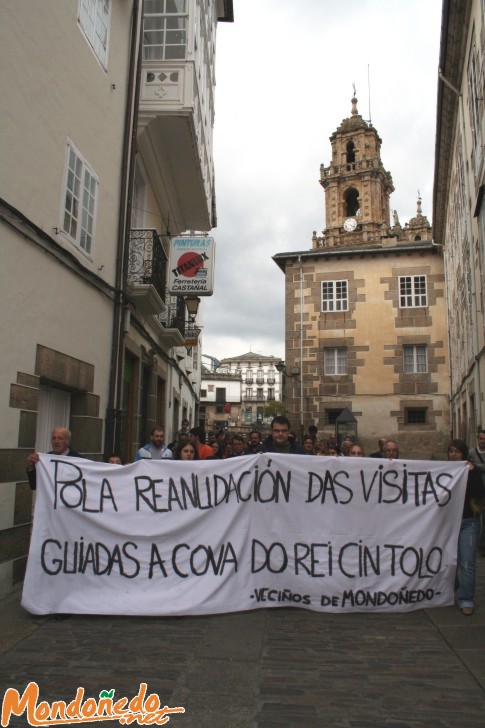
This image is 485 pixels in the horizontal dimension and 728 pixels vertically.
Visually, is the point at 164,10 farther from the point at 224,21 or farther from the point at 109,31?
the point at 224,21

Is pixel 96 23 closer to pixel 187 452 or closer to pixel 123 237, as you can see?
pixel 123 237

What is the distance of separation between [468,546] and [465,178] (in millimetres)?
11849

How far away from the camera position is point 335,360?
1035 inches

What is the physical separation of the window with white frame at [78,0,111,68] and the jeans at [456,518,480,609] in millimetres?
8057

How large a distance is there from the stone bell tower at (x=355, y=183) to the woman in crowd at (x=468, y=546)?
37511 mm

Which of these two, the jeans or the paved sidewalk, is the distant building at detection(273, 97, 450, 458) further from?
the paved sidewalk

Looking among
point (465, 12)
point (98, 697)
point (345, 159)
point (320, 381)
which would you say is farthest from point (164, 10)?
point (345, 159)

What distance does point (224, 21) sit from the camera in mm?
19750

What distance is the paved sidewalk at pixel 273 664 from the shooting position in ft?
11.3

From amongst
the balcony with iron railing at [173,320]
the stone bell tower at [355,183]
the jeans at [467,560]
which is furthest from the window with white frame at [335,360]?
the jeans at [467,560]

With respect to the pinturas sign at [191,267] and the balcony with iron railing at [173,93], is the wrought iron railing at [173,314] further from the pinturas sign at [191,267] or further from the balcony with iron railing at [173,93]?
the balcony with iron railing at [173,93]

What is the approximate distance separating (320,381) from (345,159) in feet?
92.0

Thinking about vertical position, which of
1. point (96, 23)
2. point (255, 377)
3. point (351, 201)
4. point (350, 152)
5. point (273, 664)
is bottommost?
point (273, 664)

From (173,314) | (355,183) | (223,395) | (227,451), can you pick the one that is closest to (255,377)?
(223,395)
